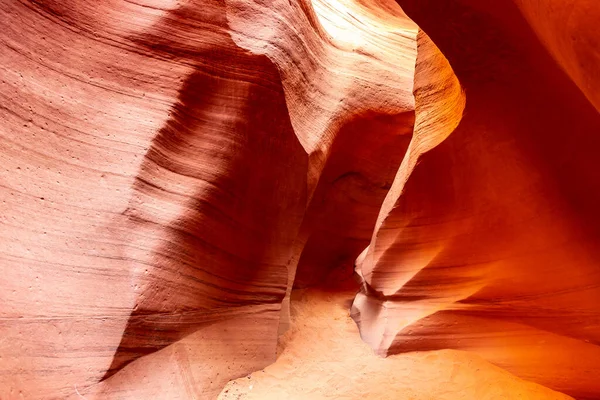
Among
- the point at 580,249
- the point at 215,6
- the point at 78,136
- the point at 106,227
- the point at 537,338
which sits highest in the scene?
the point at 215,6

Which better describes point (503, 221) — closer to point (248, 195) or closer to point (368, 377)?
point (368, 377)

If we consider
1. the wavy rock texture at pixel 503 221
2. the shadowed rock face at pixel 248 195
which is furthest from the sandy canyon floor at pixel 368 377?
the wavy rock texture at pixel 503 221

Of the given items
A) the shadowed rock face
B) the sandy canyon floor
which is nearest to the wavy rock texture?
the shadowed rock face

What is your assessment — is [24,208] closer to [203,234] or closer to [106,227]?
[106,227]

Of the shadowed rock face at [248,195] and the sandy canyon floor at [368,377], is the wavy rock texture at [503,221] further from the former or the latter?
the sandy canyon floor at [368,377]

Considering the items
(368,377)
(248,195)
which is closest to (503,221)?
(368,377)

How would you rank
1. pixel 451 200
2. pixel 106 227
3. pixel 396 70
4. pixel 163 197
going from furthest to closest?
1. pixel 396 70
2. pixel 451 200
3. pixel 163 197
4. pixel 106 227

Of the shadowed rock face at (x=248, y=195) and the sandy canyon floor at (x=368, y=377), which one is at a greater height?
the shadowed rock face at (x=248, y=195)

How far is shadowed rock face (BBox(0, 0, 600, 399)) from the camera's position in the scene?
2699 mm

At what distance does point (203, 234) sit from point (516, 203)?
253 cm

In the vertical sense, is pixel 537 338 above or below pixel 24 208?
below

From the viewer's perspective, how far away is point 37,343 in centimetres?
253

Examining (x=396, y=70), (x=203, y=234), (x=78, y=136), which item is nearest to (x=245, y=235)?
(x=203, y=234)

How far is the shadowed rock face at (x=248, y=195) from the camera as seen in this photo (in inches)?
106
